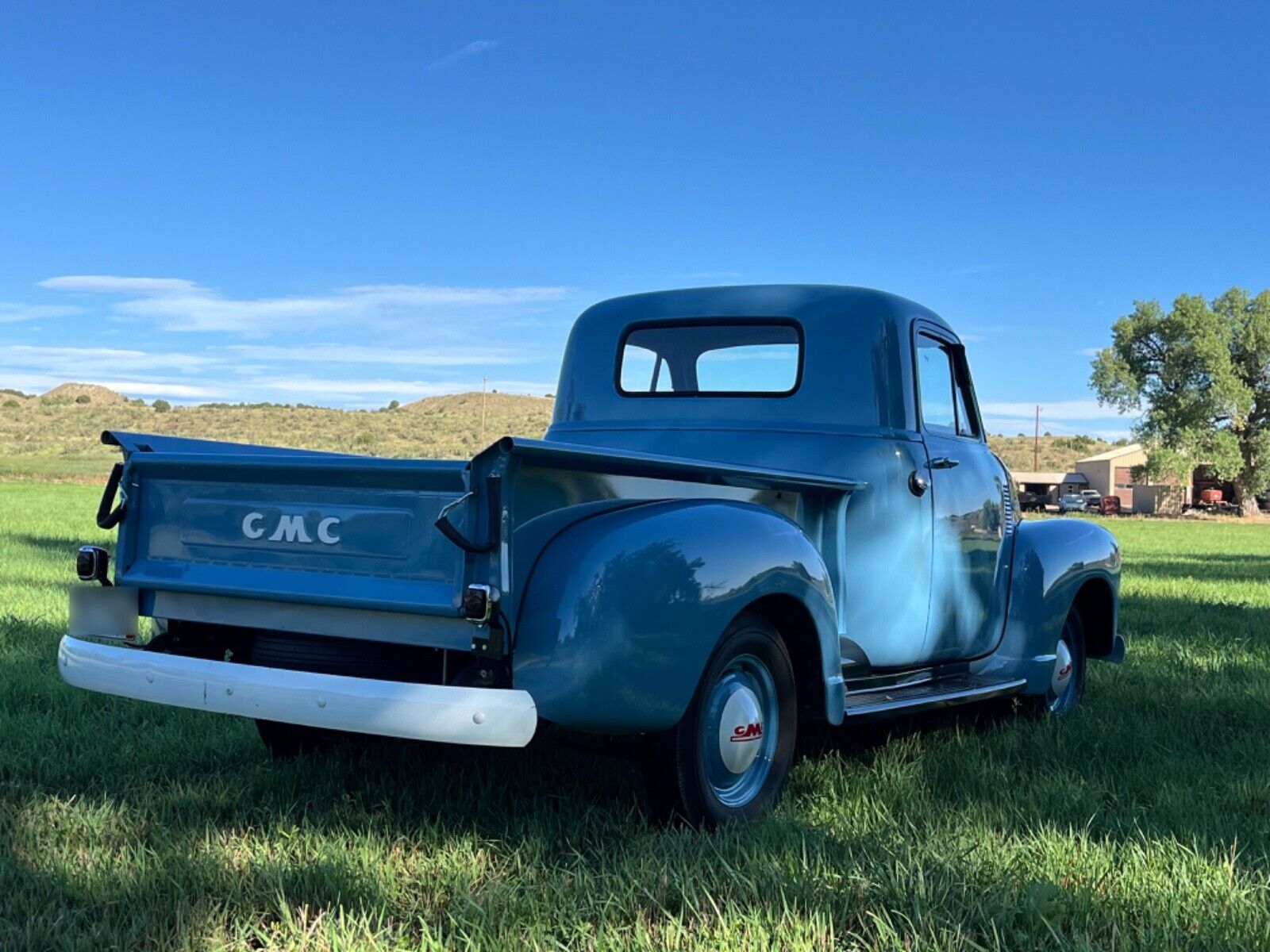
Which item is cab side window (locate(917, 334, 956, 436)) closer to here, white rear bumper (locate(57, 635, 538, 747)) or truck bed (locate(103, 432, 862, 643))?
truck bed (locate(103, 432, 862, 643))

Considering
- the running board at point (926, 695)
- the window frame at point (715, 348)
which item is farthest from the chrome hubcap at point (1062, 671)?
the window frame at point (715, 348)

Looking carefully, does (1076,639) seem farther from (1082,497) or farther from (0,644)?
(1082,497)

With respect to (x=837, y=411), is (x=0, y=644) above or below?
below

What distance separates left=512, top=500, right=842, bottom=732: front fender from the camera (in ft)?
9.77

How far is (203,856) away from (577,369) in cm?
279

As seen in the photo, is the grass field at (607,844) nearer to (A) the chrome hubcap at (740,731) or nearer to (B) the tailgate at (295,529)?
(A) the chrome hubcap at (740,731)

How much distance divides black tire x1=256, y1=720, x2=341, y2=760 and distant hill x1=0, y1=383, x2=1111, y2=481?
36.9 meters

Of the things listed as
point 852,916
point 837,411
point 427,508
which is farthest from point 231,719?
point 852,916

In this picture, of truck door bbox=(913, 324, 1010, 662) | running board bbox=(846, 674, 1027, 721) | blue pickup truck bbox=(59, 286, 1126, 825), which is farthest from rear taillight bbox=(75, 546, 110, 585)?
truck door bbox=(913, 324, 1010, 662)

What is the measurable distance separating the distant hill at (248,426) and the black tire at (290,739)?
121 feet

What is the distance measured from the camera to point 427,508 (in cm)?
305

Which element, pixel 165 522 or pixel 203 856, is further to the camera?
pixel 165 522

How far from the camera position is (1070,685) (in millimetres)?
5785

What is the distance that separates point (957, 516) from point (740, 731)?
1.78m
